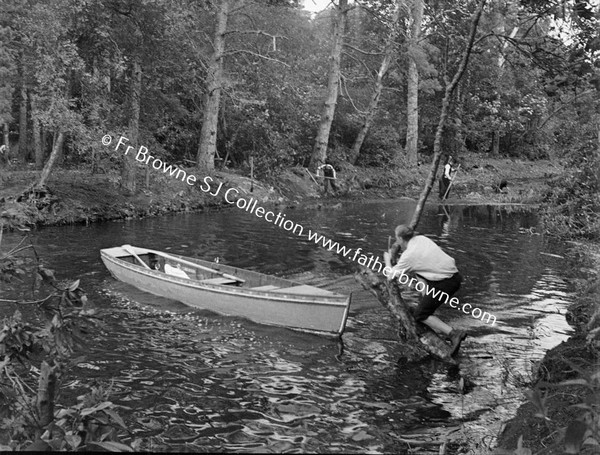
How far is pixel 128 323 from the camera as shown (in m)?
11.9

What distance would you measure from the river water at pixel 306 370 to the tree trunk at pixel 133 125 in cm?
800

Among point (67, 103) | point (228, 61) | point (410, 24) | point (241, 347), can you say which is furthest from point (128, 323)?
point (410, 24)

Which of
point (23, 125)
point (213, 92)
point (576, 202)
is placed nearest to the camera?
point (576, 202)

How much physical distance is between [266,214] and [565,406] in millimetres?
23014

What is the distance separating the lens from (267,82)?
33375 mm

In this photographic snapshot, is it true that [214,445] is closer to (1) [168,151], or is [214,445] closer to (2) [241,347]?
(2) [241,347]

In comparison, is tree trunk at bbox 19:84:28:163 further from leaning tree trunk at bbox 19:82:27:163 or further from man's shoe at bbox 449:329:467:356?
man's shoe at bbox 449:329:467:356

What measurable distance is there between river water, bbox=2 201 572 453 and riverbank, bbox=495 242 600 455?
0.89 meters

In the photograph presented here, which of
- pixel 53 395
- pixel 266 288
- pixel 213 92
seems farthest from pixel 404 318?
pixel 213 92

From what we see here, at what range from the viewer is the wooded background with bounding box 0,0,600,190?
1061cm

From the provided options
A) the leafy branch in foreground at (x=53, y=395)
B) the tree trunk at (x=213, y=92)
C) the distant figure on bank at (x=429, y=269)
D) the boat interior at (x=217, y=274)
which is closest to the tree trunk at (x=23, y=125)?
the tree trunk at (x=213, y=92)

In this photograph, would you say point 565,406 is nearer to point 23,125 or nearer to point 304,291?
point 304,291

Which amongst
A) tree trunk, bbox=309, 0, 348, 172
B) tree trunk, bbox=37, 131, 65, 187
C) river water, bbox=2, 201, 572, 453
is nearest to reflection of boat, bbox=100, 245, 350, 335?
river water, bbox=2, 201, 572, 453

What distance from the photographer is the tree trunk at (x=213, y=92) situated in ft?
98.7
